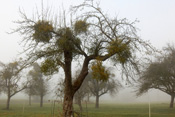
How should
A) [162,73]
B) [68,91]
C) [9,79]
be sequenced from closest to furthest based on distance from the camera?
[68,91] < [162,73] < [9,79]

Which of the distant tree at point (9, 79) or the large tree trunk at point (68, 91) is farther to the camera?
the distant tree at point (9, 79)

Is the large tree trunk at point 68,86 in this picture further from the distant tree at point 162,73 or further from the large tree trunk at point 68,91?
the distant tree at point 162,73

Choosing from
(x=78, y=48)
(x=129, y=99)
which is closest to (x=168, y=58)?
(x=78, y=48)

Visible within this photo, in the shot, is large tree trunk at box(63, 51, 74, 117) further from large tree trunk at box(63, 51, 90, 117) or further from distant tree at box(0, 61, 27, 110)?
distant tree at box(0, 61, 27, 110)

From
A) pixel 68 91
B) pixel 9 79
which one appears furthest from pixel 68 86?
pixel 9 79

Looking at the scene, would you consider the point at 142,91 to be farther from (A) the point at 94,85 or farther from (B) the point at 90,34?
(B) the point at 90,34

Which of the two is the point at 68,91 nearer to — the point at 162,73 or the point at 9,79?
the point at 162,73

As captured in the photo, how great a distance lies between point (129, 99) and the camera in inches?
4306

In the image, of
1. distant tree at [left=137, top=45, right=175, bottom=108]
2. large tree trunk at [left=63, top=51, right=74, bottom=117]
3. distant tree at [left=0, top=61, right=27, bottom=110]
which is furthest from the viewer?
distant tree at [left=0, top=61, right=27, bottom=110]

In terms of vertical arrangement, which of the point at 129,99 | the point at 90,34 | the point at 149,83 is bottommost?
the point at 129,99

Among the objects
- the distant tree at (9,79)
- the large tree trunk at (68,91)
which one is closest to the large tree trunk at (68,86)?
the large tree trunk at (68,91)

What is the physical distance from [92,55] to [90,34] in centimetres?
116

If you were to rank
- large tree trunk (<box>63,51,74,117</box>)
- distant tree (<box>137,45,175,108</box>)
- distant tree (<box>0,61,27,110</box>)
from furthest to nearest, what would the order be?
distant tree (<box>0,61,27,110</box>) < distant tree (<box>137,45,175,108</box>) < large tree trunk (<box>63,51,74,117</box>)


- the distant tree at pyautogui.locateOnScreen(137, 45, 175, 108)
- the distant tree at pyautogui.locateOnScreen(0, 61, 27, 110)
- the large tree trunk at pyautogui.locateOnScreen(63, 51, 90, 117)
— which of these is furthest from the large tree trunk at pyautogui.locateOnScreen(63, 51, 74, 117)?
the distant tree at pyautogui.locateOnScreen(0, 61, 27, 110)
